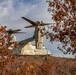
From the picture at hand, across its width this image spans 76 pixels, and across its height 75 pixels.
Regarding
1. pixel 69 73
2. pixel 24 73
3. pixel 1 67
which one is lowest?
pixel 69 73

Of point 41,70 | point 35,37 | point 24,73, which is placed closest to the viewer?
point 24,73

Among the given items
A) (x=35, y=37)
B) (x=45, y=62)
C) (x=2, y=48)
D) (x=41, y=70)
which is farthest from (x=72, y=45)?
(x=35, y=37)

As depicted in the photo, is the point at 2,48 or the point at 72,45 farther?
the point at 2,48

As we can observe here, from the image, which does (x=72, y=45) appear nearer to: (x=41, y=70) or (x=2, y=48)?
(x=2, y=48)

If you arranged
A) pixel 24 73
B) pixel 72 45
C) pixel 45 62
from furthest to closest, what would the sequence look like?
1. pixel 45 62
2. pixel 24 73
3. pixel 72 45

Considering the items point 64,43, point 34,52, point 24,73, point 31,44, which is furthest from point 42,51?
point 64,43

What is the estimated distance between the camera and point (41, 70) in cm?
9319

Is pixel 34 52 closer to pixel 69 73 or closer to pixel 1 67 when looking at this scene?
pixel 69 73

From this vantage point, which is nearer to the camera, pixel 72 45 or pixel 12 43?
pixel 72 45

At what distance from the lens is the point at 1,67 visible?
1633 inches

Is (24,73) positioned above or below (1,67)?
below

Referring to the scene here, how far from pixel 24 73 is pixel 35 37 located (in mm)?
47707

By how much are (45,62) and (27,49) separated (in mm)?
10451

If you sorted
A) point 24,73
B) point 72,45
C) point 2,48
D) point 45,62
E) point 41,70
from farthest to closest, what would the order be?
point 45,62
point 41,70
point 24,73
point 2,48
point 72,45
